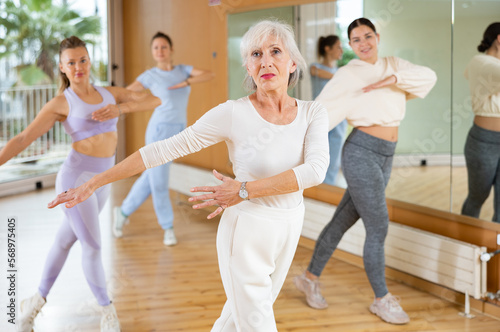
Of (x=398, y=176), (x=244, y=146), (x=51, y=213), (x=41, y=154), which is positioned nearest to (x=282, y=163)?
(x=244, y=146)

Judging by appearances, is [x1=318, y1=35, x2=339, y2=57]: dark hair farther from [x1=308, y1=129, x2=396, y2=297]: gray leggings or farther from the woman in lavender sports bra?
the woman in lavender sports bra

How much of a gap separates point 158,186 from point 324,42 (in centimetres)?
151

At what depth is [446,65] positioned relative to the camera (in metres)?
3.38

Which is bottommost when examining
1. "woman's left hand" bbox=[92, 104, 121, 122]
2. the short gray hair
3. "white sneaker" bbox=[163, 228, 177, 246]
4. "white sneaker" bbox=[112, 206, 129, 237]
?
"white sneaker" bbox=[163, 228, 177, 246]

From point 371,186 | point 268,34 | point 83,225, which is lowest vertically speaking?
point 83,225

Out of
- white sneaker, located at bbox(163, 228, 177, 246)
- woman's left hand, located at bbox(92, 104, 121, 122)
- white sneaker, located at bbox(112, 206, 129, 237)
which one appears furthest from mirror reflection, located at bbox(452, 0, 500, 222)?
white sneaker, located at bbox(112, 206, 129, 237)

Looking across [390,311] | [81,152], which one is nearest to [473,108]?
[390,311]

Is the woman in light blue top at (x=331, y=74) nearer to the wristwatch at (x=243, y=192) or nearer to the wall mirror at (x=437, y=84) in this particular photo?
the wall mirror at (x=437, y=84)

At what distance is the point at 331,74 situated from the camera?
4160 mm

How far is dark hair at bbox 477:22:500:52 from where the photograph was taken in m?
3.01

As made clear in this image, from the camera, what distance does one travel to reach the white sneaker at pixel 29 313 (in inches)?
108

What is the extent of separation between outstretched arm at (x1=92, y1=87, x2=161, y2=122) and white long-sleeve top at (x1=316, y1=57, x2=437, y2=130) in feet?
2.65

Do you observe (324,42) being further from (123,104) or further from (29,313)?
(29,313)

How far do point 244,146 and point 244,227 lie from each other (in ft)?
0.78
